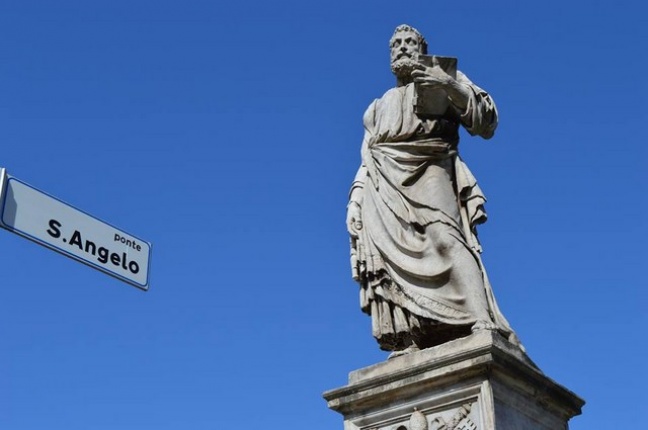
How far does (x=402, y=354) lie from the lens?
7.79m

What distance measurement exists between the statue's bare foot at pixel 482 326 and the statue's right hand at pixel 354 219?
1572mm

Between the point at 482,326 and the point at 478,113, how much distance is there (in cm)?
214

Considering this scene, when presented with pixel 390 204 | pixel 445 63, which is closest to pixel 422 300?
pixel 390 204

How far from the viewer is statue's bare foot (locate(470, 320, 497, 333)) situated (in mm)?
7355

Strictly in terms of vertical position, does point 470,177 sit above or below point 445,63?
below


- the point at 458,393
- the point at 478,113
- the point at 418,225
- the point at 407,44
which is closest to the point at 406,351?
the point at 458,393

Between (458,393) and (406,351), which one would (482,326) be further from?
(406,351)

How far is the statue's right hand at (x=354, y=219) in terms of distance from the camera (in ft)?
28.0

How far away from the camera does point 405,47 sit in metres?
8.83

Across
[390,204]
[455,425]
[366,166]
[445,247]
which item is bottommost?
[455,425]

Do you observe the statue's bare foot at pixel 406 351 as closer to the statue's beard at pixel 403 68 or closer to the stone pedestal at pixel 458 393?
the stone pedestal at pixel 458 393

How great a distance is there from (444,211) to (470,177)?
0.55 m

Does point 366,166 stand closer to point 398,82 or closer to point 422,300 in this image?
point 398,82

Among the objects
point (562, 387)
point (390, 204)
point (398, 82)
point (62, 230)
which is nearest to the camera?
point (62, 230)
